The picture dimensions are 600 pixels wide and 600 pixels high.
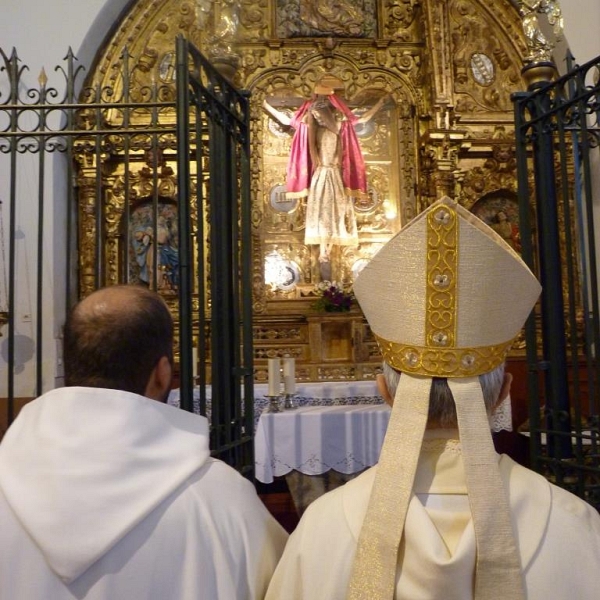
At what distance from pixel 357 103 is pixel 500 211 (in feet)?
6.95

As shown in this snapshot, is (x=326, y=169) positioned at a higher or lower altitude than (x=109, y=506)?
higher

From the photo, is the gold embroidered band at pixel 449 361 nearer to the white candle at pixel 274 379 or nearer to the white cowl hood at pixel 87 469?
the white cowl hood at pixel 87 469

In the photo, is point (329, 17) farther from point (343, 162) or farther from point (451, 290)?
point (451, 290)

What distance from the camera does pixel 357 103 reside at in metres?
8.48

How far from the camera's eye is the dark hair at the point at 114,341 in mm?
1518

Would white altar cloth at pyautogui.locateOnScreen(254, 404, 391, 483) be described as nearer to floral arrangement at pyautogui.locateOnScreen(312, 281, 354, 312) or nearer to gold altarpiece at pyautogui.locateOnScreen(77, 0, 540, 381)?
floral arrangement at pyautogui.locateOnScreen(312, 281, 354, 312)

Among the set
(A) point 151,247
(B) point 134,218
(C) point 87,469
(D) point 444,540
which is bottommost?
(D) point 444,540

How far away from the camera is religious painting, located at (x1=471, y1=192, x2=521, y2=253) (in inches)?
320

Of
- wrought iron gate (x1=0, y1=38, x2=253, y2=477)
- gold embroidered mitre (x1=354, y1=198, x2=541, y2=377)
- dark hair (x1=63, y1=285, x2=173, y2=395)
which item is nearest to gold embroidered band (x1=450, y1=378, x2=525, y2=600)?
gold embroidered mitre (x1=354, y1=198, x2=541, y2=377)

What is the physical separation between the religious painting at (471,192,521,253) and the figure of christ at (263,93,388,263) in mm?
1385

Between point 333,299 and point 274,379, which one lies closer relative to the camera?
point 274,379

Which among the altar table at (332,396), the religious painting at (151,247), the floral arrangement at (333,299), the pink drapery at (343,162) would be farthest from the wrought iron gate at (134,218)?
the floral arrangement at (333,299)

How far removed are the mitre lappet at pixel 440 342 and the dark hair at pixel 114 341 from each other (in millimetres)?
488

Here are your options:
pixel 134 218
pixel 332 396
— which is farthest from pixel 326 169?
pixel 332 396
